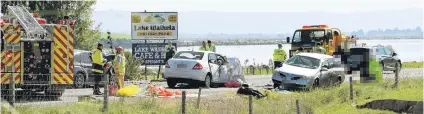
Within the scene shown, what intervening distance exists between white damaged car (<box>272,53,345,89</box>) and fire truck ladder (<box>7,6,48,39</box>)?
826 centimetres

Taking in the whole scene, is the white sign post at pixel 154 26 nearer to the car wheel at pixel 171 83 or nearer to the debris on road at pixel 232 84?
the debris on road at pixel 232 84

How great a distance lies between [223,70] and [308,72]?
9.97ft

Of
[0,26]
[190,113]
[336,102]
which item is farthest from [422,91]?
[0,26]

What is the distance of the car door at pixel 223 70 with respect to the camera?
2569cm

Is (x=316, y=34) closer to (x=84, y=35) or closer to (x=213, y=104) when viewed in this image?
(x=84, y=35)

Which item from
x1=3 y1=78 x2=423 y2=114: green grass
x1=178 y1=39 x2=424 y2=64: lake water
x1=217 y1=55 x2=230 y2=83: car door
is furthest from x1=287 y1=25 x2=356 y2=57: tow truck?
x1=3 y1=78 x2=423 y2=114: green grass

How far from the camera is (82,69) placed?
2444 centimetres

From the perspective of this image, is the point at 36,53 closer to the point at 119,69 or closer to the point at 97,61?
the point at 97,61

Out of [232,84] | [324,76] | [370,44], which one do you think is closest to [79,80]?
[232,84]

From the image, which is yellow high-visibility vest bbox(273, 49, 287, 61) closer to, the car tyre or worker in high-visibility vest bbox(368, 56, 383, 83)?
the car tyre

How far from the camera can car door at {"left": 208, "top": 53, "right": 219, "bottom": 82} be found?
25.1m

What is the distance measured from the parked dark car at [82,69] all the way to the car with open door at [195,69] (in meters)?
1.96

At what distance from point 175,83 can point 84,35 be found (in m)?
20.9

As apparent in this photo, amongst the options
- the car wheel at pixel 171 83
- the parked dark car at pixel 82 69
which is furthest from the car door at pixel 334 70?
the parked dark car at pixel 82 69
